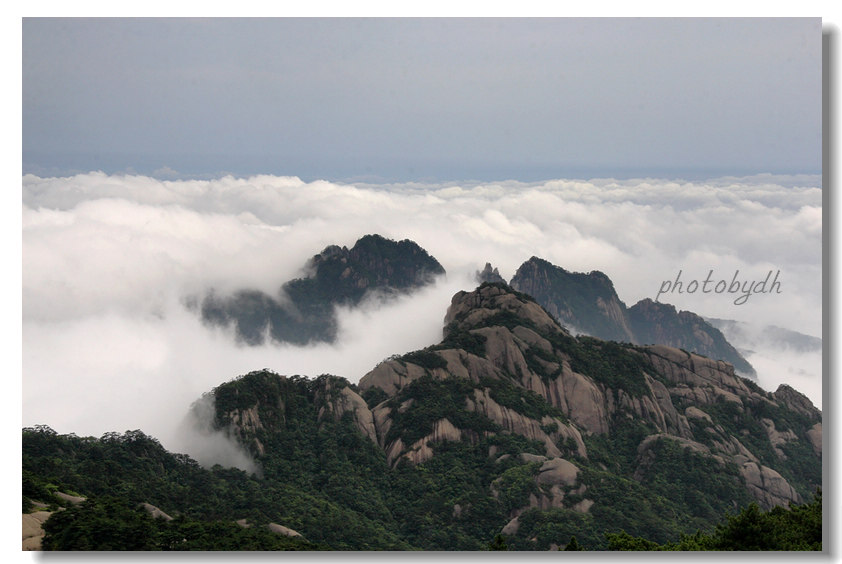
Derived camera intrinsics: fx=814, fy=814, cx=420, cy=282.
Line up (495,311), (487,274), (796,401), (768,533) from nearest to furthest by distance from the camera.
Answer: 1. (768,533)
2. (495,311)
3. (796,401)
4. (487,274)

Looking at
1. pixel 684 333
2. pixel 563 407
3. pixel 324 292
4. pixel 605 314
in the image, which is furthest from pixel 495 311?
pixel 684 333

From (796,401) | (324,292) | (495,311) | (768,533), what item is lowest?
(768,533)

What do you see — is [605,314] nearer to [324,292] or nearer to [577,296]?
[577,296]

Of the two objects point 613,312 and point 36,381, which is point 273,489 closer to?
point 36,381

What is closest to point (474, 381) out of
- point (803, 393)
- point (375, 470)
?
point (375, 470)

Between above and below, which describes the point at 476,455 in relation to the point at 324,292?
below

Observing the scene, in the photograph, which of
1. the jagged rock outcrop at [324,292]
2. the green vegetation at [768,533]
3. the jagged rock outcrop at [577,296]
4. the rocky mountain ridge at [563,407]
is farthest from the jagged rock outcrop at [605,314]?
the green vegetation at [768,533]

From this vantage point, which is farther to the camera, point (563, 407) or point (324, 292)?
point (324, 292)

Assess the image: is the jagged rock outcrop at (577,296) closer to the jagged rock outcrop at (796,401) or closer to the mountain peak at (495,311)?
the jagged rock outcrop at (796,401)

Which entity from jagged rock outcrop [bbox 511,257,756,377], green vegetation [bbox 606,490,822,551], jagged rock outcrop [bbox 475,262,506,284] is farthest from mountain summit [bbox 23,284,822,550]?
jagged rock outcrop [bbox 511,257,756,377]

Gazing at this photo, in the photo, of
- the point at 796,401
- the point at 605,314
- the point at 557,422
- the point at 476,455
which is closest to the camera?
the point at 476,455

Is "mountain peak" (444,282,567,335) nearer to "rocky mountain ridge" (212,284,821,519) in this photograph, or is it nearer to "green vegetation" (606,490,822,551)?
"rocky mountain ridge" (212,284,821,519)
